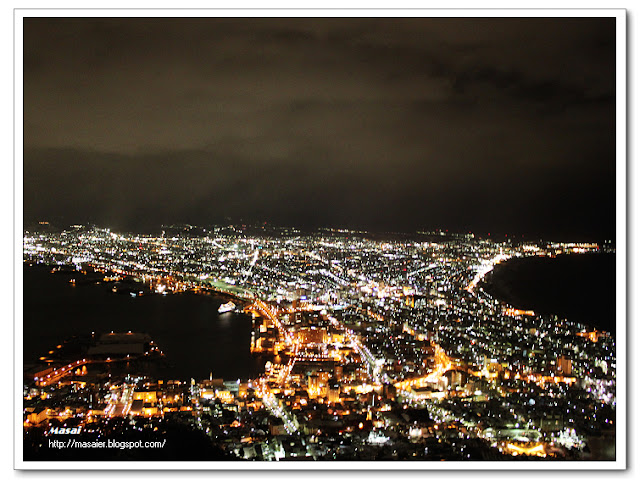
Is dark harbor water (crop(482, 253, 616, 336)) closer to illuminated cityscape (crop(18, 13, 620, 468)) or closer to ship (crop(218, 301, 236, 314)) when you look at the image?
illuminated cityscape (crop(18, 13, 620, 468))

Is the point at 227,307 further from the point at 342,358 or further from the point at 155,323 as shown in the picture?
the point at 342,358

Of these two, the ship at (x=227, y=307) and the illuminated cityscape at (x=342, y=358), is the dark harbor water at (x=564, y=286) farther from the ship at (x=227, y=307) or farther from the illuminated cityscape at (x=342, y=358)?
the ship at (x=227, y=307)

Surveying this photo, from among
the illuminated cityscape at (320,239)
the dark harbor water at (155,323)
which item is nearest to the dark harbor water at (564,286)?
the illuminated cityscape at (320,239)

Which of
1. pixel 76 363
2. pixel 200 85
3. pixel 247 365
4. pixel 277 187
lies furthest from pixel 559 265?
pixel 76 363

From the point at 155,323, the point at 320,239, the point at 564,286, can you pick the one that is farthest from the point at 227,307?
the point at 564,286

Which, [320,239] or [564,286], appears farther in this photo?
[320,239]

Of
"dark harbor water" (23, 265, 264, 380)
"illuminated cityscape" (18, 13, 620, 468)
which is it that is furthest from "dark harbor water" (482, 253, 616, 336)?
"dark harbor water" (23, 265, 264, 380)
